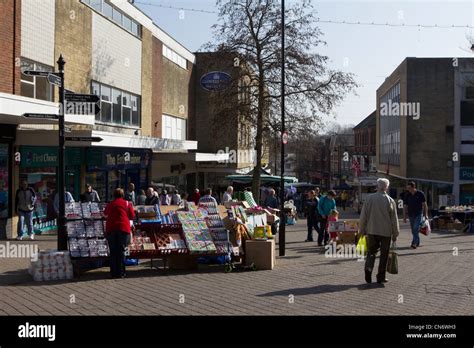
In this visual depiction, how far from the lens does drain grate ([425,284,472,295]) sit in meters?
9.80

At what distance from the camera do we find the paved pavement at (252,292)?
8.52m

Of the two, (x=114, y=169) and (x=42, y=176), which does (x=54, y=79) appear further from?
(x=114, y=169)

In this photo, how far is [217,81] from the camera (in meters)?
30.4

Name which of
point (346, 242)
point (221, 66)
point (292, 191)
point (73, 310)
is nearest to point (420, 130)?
point (292, 191)

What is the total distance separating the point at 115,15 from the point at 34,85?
839cm

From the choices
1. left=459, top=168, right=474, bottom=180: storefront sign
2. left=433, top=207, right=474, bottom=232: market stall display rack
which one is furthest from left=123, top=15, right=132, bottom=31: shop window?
left=459, top=168, right=474, bottom=180: storefront sign

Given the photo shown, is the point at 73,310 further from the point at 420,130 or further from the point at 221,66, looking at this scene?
the point at 420,130

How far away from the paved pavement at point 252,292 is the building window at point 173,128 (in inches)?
948

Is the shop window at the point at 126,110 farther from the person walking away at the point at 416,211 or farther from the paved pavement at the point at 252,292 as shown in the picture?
the paved pavement at the point at 252,292

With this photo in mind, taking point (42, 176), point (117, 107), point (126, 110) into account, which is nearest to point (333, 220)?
point (42, 176)

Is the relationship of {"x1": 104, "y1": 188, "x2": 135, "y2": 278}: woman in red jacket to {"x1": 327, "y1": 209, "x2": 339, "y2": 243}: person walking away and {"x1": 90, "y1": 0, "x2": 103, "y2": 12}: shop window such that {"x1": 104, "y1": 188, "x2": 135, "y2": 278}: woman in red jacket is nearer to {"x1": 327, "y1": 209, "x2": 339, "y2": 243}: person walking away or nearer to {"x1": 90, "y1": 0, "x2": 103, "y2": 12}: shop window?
{"x1": 327, "y1": 209, "x2": 339, "y2": 243}: person walking away

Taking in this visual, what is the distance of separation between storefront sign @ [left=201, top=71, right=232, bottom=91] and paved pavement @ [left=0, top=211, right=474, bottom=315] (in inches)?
698

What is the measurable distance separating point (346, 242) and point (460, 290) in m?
5.81
